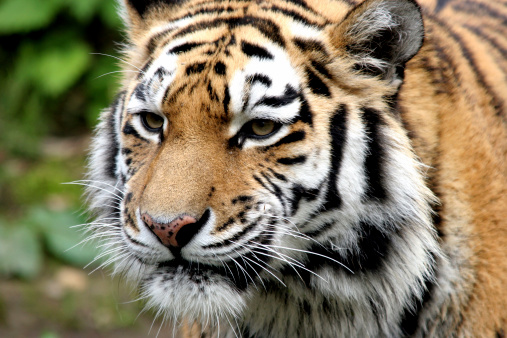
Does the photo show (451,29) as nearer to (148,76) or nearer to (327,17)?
(327,17)

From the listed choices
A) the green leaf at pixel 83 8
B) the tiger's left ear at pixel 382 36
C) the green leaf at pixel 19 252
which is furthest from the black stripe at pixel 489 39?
the green leaf at pixel 83 8

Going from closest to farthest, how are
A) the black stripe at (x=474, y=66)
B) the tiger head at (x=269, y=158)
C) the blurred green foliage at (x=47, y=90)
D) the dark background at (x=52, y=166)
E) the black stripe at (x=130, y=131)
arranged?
the tiger head at (x=269, y=158), the black stripe at (x=130, y=131), the black stripe at (x=474, y=66), the dark background at (x=52, y=166), the blurred green foliage at (x=47, y=90)

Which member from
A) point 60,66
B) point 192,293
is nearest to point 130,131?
point 192,293

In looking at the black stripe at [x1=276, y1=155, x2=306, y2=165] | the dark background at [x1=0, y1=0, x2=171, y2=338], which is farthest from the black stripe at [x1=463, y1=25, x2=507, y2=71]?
the dark background at [x1=0, y1=0, x2=171, y2=338]

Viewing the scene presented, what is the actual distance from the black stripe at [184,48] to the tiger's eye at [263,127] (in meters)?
0.32

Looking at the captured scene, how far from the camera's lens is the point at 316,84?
1.92 m

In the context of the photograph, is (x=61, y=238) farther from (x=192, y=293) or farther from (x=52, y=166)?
(x=192, y=293)

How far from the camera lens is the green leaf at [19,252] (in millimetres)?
4117

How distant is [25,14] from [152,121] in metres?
3.96

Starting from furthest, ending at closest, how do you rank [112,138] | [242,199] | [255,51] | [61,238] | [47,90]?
1. [47,90]
2. [61,238]
3. [112,138]
4. [255,51]
5. [242,199]

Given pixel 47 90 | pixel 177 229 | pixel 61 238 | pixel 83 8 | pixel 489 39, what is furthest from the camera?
pixel 47 90

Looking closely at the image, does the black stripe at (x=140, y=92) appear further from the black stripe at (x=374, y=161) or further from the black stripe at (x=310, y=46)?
the black stripe at (x=374, y=161)

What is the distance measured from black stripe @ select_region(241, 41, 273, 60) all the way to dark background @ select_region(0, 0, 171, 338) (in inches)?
88.4

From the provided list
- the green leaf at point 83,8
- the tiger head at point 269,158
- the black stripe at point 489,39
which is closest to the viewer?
the tiger head at point 269,158
